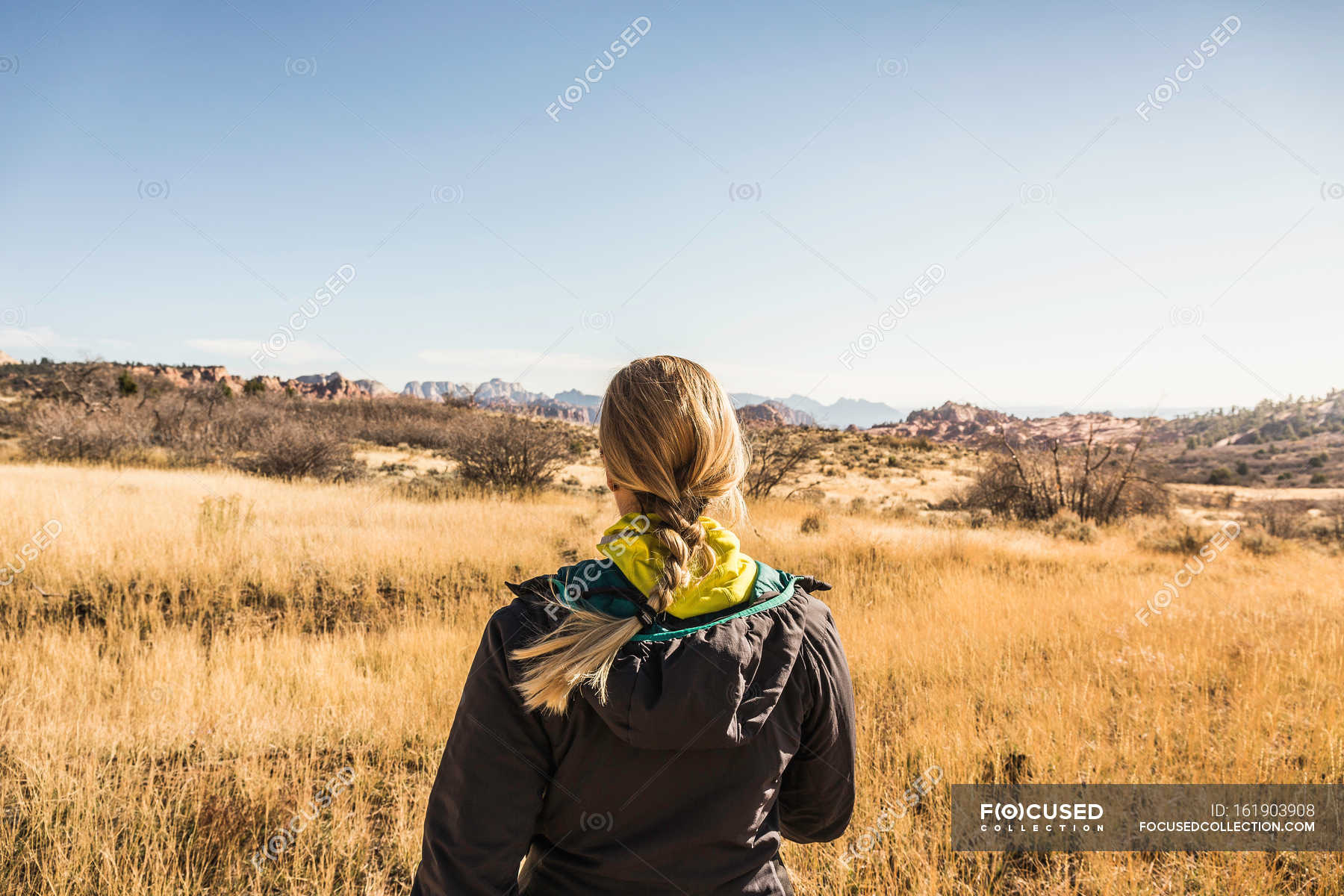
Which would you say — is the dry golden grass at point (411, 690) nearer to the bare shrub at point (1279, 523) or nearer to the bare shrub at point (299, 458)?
the bare shrub at point (299, 458)

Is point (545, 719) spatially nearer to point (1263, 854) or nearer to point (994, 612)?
point (1263, 854)

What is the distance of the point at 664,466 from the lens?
1.49 metres

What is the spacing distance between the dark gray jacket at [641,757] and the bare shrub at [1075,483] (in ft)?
51.5

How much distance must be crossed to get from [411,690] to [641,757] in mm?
4052

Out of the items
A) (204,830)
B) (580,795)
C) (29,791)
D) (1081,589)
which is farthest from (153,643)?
(1081,589)

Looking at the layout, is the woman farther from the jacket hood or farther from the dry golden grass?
the dry golden grass

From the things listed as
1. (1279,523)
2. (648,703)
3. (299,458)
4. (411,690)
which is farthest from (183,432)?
(1279,523)

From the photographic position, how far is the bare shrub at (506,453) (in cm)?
1590

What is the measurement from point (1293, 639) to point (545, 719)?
774 cm

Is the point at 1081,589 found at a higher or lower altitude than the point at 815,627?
lower

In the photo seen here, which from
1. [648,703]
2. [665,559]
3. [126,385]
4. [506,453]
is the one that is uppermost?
[126,385]

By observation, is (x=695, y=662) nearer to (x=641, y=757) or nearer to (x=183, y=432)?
(x=641, y=757)

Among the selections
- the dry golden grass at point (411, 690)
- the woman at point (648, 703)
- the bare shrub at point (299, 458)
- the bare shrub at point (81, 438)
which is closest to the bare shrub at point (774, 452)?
the dry golden grass at point (411, 690)

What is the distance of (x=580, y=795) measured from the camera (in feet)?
4.58
